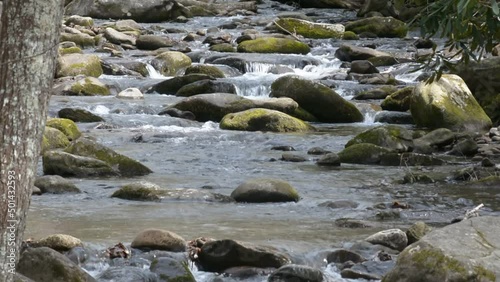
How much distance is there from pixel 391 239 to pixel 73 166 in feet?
14.5

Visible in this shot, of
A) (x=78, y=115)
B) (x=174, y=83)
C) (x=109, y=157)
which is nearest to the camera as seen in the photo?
(x=109, y=157)

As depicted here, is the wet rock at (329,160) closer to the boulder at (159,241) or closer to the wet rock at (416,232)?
the wet rock at (416,232)

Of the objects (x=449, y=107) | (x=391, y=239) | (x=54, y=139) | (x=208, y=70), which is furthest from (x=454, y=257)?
(x=208, y=70)

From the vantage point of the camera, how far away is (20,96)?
3.10 meters

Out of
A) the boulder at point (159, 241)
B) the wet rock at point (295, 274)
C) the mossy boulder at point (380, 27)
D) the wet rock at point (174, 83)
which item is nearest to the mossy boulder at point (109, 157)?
the boulder at point (159, 241)

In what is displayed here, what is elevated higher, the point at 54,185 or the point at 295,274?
the point at 295,274

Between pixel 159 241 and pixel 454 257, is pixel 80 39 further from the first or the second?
pixel 454 257

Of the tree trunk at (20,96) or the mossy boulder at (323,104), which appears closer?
the tree trunk at (20,96)

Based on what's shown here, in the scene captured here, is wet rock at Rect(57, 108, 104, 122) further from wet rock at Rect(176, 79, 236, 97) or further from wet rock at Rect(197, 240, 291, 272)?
wet rock at Rect(197, 240, 291, 272)

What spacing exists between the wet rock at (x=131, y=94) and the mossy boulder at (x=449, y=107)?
16.7ft

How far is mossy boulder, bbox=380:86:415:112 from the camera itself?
16125mm

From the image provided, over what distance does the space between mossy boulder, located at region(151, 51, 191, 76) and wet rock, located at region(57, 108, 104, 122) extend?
501 cm

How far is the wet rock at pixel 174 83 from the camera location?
17625mm

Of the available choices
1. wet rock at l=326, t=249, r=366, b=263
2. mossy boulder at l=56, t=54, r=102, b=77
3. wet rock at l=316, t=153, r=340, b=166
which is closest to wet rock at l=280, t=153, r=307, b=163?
wet rock at l=316, t=153, r=340, b=166
